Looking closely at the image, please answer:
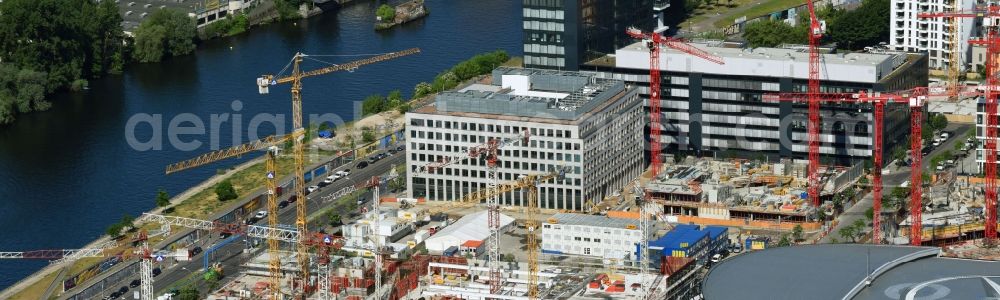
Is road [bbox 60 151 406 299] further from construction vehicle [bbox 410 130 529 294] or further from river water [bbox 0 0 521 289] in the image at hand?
river water [bbox 0 0 521 289]

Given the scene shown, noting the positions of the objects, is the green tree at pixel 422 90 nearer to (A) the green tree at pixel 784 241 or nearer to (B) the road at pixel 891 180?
(B) the road at pixel 891 180

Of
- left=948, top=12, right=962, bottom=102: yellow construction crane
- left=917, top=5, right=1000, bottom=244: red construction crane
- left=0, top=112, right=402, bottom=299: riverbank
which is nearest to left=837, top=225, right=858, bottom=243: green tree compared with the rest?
left=917, top=5, right=1000, bottom=244: red construction crane

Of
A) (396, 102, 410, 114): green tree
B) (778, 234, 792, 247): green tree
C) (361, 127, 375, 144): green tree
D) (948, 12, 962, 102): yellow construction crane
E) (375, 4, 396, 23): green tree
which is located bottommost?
(778, 234, 792, 247): green tree

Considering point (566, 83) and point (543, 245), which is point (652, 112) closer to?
point (566, 83)

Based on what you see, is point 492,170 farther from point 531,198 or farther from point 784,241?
point 784,241

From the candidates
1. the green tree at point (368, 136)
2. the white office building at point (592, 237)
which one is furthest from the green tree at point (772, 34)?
the white office building at point (592, 237)
